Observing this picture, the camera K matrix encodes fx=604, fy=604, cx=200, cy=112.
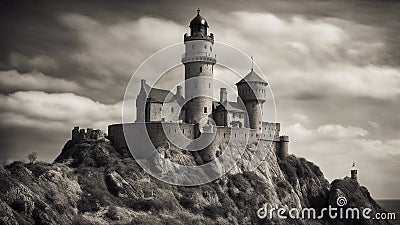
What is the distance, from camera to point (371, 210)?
97625 mm

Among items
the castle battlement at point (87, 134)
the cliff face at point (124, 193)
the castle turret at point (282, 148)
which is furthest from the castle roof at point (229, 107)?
the castle battlement at point (87, 134)

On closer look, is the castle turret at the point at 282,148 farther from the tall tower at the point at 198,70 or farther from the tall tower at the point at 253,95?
the tall tower at the point at 198,70

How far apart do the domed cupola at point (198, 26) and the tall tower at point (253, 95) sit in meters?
10.6

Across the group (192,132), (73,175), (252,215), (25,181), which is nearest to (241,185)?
(252,215)

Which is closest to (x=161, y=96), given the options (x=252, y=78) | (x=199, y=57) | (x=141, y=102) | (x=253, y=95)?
(x=141, y=102)

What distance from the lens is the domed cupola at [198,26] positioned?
292 feet

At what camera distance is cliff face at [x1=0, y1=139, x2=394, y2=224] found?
6538 cm

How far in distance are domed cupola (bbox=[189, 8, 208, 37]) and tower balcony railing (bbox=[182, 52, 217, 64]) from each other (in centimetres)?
321

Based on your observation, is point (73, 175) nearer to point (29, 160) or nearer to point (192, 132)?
point (29, 160)

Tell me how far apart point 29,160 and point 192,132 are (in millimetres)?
21650

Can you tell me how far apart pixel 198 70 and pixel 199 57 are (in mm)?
1877

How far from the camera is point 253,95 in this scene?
92438 mm

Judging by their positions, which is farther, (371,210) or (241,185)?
(371,210)

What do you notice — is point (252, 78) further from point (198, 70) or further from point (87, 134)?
point (87, 134)
